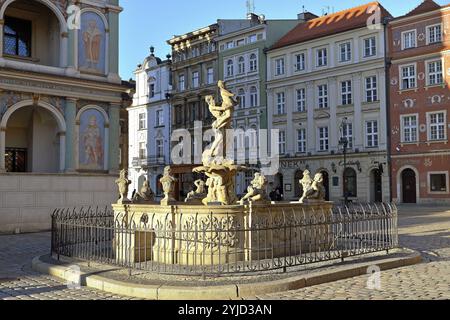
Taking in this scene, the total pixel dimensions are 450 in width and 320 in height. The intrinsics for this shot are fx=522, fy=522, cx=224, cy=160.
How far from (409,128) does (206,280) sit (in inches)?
1308

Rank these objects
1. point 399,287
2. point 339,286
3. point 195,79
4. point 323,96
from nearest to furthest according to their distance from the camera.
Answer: point 399,287 < point 339,286 < point 323,96 < point 195,79

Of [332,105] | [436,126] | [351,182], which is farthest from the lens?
[332,105]

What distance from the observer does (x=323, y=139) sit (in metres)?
43.7

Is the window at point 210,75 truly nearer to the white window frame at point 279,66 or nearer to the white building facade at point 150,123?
the white building facade at point 150,123

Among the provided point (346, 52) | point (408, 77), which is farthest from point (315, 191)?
point (346, 52)

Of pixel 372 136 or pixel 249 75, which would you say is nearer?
pixel 372 136

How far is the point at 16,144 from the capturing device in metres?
24.2

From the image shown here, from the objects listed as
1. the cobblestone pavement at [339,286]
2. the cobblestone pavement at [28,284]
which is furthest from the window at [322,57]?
the cobblestone pavement at [28,284]

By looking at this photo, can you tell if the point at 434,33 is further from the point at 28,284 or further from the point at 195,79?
the point at 28,284

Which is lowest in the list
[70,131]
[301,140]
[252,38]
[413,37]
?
[70,131]

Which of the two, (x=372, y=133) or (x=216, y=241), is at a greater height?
(x=372, y=133)

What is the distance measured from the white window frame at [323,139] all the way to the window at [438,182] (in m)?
9.11

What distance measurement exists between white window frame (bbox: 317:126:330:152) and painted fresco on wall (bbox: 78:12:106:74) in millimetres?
23844

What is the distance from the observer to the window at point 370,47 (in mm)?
40812
